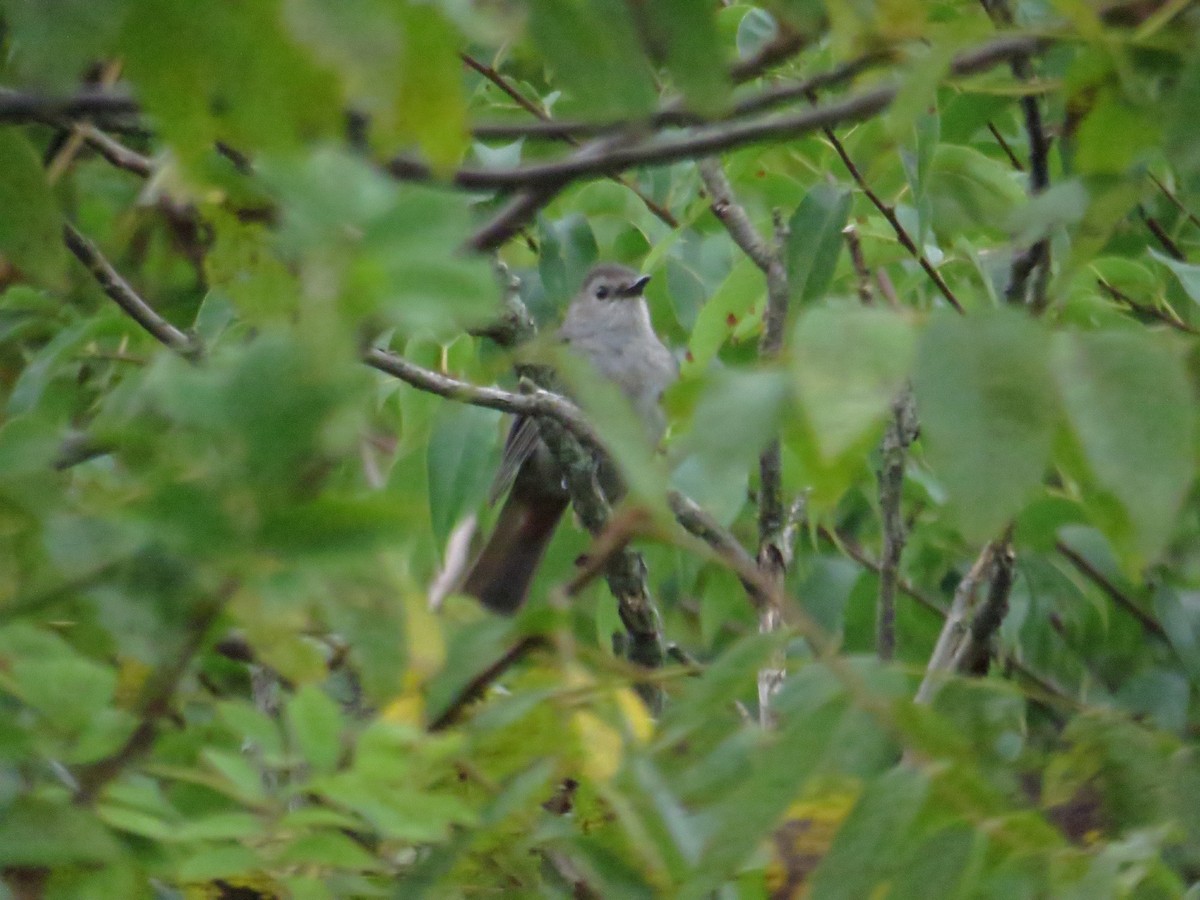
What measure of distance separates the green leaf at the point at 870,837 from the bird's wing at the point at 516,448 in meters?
3.97

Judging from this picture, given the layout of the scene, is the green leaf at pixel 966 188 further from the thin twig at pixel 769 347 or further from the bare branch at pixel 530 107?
the bare branch at pixel 530 107

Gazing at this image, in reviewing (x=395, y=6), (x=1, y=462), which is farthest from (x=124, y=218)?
(x=395, y=6)

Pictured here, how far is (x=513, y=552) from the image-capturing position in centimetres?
533

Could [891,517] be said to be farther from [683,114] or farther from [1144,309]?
[683,114]

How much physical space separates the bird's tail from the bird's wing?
0.14 m

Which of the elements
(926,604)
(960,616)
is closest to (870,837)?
(960,616)

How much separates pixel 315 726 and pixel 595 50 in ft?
2.18

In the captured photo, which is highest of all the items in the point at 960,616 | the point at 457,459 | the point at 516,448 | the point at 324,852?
the point at 324,852

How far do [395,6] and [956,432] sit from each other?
509 mm

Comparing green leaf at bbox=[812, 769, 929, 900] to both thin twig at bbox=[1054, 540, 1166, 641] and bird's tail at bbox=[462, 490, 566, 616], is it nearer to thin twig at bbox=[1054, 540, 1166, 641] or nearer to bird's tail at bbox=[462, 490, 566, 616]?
thin twig at bbox=[1054, 540, 1166, 641]

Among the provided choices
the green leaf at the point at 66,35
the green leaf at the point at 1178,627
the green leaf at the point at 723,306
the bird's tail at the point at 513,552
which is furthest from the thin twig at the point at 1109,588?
the green leaf at the point at 66,35

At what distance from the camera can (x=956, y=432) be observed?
120 cm

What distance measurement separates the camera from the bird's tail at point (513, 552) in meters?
4.86

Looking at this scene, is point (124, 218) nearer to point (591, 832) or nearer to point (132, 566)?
point (591, 832)
